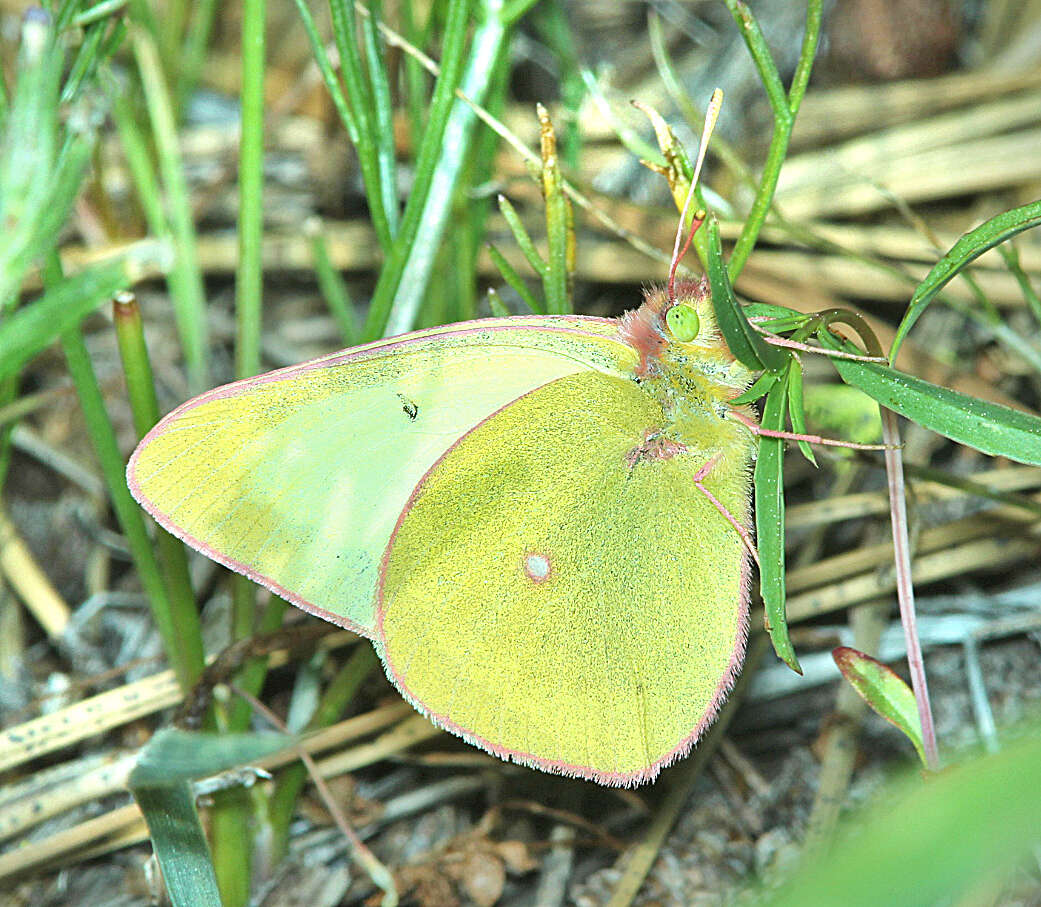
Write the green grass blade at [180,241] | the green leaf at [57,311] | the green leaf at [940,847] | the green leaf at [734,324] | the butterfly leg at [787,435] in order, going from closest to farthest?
1. the green leaf at [940,847]
2. the green leaf at [57,311]
3. the green leaf at [734,324]
4. the butterfly leg at [787,435]
5. the green grass blade at [180,241]

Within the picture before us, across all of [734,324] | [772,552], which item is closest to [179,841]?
[772,552]

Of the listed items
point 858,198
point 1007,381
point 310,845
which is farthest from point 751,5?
point 310,845

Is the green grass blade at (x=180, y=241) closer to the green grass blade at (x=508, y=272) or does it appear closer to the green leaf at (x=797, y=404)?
the green grass blade at (x=508, y=272)

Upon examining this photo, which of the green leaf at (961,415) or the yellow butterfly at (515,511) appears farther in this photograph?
the yellow butterfly at (515,511)


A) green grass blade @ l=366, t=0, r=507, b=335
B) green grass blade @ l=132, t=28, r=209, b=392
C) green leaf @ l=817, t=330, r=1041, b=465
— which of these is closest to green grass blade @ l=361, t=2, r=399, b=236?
green grass blade @ l=366, t=0, r=507, b=335

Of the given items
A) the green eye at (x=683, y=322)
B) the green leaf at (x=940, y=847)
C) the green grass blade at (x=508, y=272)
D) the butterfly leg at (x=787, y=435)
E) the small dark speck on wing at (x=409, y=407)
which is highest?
the green leaf at (x=940, y=847)

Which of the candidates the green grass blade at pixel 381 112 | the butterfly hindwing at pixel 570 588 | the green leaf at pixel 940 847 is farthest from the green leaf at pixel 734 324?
the green grass blade at pixel 381 112

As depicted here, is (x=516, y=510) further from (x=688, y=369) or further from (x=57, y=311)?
(x=57, y=311)

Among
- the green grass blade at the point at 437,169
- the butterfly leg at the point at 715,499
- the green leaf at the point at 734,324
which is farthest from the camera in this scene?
the green grass blade at the point at 437,169
